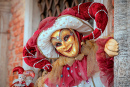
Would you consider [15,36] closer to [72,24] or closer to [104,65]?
[72,24]

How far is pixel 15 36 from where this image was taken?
2.46m

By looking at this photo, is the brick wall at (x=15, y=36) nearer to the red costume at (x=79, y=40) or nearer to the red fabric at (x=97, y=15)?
the red costume at (x=79, y=40)

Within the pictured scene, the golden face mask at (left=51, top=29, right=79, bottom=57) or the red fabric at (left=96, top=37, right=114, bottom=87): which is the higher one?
the golden face mask at (left=51, top=29, right=79, bottom=57)

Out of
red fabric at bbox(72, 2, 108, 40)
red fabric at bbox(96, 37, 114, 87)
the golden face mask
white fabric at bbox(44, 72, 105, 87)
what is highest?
red fabric at bbox(72, 2, 108, 40)

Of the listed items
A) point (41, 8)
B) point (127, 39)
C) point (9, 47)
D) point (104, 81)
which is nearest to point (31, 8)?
point (41, 8)

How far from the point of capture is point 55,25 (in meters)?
1.16

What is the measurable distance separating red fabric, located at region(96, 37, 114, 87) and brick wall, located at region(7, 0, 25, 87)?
1385mm

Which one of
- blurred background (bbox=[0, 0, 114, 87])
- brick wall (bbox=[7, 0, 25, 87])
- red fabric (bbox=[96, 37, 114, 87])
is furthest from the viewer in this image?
brick wall (bbox=[7, 0, 25, 87])

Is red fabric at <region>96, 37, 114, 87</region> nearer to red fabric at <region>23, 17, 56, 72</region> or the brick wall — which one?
red fabric at <region>23, 17, 56, 72</region>

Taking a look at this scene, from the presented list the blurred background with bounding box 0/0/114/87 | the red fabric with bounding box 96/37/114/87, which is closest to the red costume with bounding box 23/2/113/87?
the red fabric with bounding box 96/37/114/87

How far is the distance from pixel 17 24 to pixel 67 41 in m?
1.41

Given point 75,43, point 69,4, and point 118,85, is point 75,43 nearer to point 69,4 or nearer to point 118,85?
point 118,85

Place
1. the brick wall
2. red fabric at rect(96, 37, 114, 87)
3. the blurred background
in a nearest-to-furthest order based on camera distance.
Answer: red fabric at rect(96, 37, 114, 87) < the blurred background < the brick wall

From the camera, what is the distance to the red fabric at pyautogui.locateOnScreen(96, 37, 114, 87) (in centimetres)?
104
